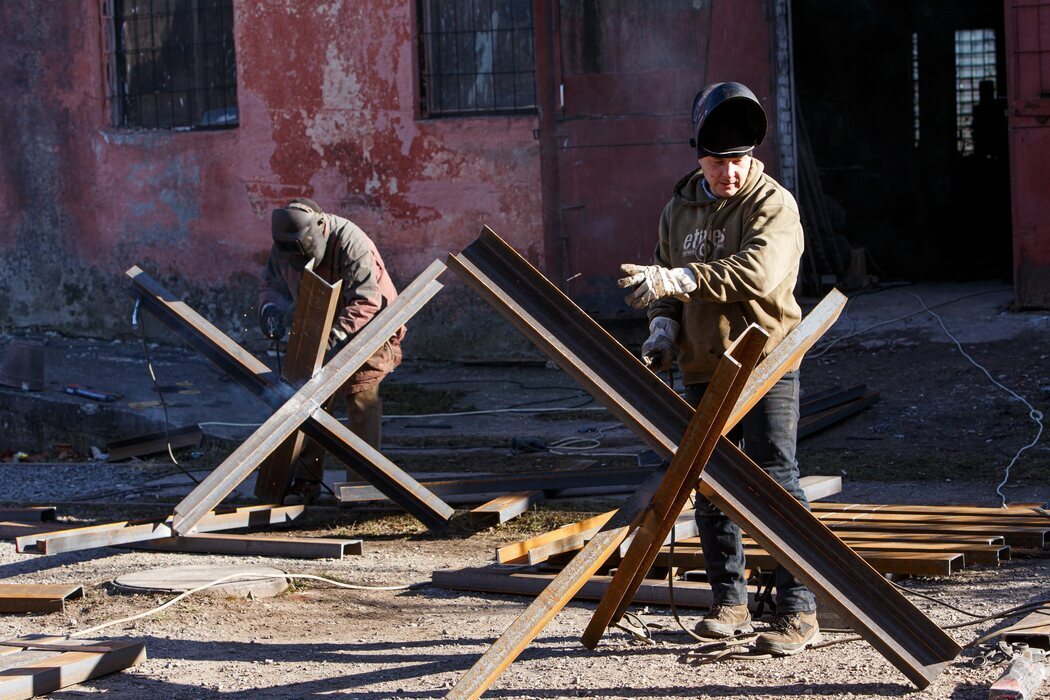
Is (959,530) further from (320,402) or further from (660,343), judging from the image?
(320,402)

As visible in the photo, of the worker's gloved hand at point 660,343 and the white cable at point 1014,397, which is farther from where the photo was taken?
the white cable at point 1014,397

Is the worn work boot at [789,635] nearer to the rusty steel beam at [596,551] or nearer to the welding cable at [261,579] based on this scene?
the rusty steel beam at [596,551]

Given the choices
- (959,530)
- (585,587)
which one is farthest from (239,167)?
(959,530)

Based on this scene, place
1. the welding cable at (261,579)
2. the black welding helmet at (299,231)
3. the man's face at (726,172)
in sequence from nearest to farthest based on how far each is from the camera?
the man's face at (726,172) → the welding cable at (261,579) → the black welding helmet at (299,231)

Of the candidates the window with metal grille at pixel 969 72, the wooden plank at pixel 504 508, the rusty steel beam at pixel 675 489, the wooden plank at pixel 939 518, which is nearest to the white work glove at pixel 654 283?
the rusty steel beam at pixel 675 489

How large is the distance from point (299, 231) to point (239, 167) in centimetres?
616

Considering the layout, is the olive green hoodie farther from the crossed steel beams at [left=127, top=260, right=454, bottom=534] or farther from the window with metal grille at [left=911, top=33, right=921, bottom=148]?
the window with metal grille at [left=911, top=33, right=921, bottom=148]

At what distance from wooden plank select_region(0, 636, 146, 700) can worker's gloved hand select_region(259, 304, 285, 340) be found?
2780mm

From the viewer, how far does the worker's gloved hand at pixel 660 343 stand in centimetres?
439

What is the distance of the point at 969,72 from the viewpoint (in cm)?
1591

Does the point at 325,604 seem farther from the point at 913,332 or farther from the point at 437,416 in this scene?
the point at 913,332

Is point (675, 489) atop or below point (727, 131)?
below

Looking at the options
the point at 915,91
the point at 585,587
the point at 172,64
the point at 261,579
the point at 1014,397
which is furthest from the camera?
the point at 915,91

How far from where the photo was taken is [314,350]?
6465 millimetres
